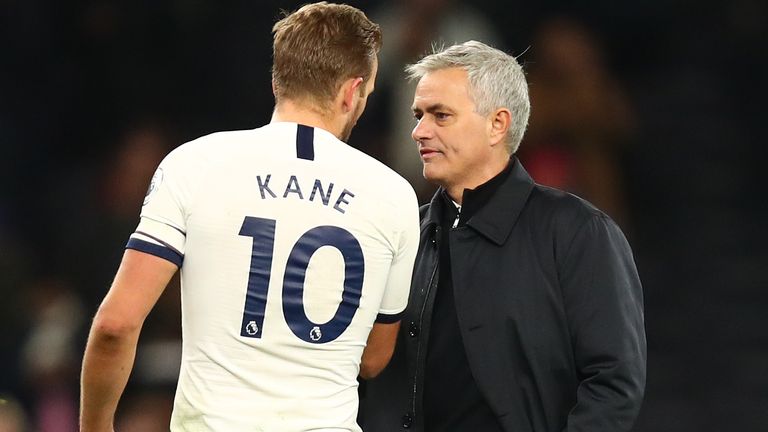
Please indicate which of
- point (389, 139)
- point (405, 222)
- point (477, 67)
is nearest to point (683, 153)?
point (389, 139)

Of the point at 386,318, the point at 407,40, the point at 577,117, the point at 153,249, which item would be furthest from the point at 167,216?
the point at 577,117

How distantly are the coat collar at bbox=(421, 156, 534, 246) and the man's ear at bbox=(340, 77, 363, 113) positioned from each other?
1.86 feet

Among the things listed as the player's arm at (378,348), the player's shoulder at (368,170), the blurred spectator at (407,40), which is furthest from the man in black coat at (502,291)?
the blurred spectator at (407,40)

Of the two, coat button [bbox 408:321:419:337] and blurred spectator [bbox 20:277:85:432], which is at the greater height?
coat button [bbox 408:321:419:337]

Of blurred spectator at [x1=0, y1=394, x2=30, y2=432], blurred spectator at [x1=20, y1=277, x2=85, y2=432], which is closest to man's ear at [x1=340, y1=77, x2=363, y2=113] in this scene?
blurred spectator at [x1=0, y1=394, x2=30, y2=432]

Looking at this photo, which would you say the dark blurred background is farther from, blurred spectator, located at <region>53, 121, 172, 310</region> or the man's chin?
the man's chin

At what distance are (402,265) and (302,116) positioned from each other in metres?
0.44

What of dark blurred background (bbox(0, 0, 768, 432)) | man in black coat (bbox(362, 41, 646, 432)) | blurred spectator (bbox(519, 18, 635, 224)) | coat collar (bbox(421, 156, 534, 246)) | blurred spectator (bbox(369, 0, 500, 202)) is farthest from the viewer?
blurred spectator (bbox(519, 18, 635, 224))

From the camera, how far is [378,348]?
315 centimetres

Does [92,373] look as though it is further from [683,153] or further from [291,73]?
[683,153]

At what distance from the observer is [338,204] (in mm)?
2857

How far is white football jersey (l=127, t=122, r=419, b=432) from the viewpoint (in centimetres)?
278

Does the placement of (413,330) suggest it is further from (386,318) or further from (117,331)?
(117,331)

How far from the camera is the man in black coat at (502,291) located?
3.20 metres
